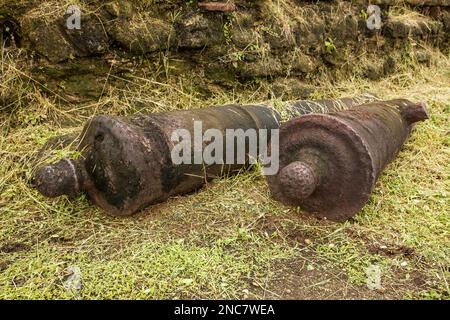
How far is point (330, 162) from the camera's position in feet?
8.60

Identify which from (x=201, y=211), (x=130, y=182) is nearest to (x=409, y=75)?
(x=201, y=211)

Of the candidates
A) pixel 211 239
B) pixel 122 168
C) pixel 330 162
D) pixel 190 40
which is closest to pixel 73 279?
pixel 122 168

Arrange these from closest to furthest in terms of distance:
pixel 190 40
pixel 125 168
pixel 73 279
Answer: pixel 73 279
pixel 125 168
pixel 190 40

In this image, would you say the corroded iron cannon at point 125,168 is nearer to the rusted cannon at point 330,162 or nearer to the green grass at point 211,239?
the green grass at point 211,239

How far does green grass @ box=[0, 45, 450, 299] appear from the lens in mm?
2209

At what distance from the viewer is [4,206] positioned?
295 cm

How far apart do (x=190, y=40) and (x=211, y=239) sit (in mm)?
2309

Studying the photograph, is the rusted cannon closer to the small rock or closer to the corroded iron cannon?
the corroded iron cannon

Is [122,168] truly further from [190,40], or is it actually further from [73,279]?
[190,40]

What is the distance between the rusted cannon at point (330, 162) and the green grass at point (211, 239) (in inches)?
5.9

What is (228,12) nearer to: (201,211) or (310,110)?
(310,110)

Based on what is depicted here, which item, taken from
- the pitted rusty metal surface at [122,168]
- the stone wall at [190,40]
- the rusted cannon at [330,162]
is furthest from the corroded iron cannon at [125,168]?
the stone wall at [190,40]

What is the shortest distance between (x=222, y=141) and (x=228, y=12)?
75.2 inches

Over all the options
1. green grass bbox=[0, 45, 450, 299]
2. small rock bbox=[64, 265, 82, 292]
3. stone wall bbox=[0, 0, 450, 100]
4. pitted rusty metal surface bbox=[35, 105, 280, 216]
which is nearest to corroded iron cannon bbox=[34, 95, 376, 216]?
pitted rusty metal surface bbox=[35, 105, 280, 216]
